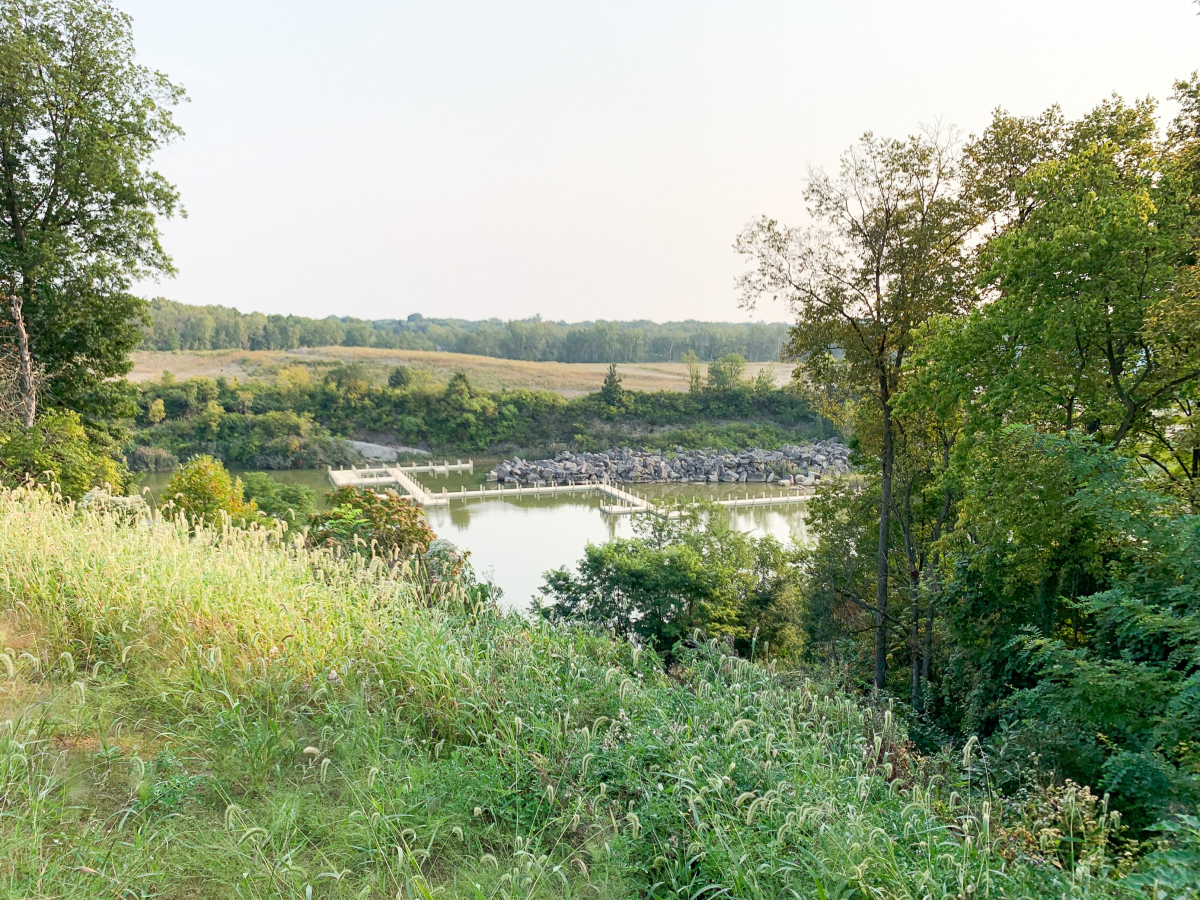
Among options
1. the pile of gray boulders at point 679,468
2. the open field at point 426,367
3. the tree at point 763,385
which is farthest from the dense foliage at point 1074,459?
the open field at point 426,367

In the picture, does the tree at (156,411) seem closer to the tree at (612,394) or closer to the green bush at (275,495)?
the green bush at (275,495)

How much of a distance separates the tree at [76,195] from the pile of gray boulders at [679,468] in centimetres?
2256

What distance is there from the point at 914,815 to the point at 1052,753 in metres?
3.30

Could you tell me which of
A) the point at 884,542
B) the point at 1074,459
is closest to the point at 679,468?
the point at 884,542

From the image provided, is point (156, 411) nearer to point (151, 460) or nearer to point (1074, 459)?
point (151, 460)

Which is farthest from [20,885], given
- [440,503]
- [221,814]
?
[440,503]

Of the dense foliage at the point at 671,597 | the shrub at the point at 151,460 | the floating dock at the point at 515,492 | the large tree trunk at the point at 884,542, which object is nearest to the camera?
the large tree trunk at the point at 884,542

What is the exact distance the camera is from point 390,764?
240 centimetres

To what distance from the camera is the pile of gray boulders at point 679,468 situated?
34.5m

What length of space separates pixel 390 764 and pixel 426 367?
5608 centimetres

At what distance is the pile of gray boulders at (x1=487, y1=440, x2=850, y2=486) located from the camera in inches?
1359

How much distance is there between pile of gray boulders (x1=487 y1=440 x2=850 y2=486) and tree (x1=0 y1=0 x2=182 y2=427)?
22.6m

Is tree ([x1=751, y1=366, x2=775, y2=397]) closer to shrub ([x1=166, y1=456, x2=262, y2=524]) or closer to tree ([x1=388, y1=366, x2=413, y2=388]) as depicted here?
tree ([x1=388, y1=366, x2=413, y2=388])

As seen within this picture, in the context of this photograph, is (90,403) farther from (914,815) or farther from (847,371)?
(914,815)
